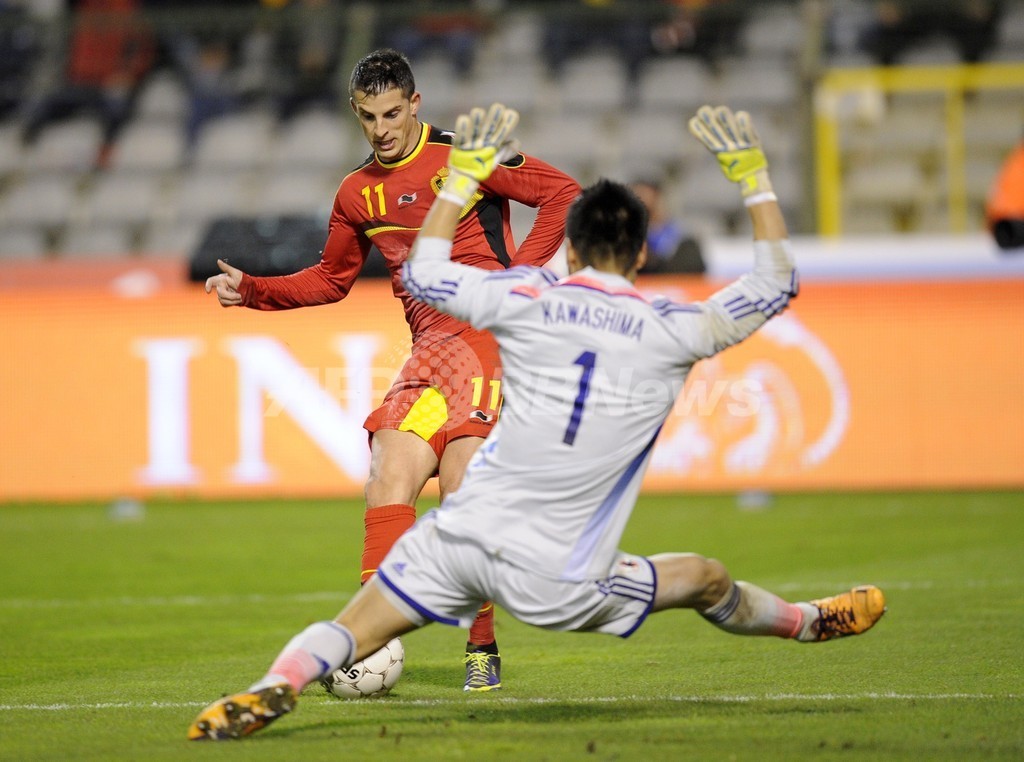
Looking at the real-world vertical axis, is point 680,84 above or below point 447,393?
above

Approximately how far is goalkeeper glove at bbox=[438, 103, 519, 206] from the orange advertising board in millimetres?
8406

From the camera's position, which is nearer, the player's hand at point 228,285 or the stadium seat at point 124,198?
the player's hand at point 228,285

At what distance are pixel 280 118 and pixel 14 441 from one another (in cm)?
636

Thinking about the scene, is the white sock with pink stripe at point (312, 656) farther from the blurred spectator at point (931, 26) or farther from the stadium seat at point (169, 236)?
the blurred spectator at point (931, 26)

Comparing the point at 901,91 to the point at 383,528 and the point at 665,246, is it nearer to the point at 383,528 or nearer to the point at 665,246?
the point at 665,246

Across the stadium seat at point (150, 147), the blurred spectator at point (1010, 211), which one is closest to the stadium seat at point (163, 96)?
the stadium seat at point (150, 147)

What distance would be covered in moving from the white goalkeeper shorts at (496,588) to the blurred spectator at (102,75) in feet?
49.4

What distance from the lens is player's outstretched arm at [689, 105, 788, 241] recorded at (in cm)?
509

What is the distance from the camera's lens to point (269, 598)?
9102mm

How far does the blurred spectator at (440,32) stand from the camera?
18266 mm

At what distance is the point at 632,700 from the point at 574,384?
55.8 inches

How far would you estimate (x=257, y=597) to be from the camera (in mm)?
9156

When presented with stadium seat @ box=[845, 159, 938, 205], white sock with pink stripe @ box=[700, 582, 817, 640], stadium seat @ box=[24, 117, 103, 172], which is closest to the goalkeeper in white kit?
white sock with pink stripe @ box=[700, 582, 817, 640]

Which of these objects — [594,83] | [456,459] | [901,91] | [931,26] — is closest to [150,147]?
[594,83]
